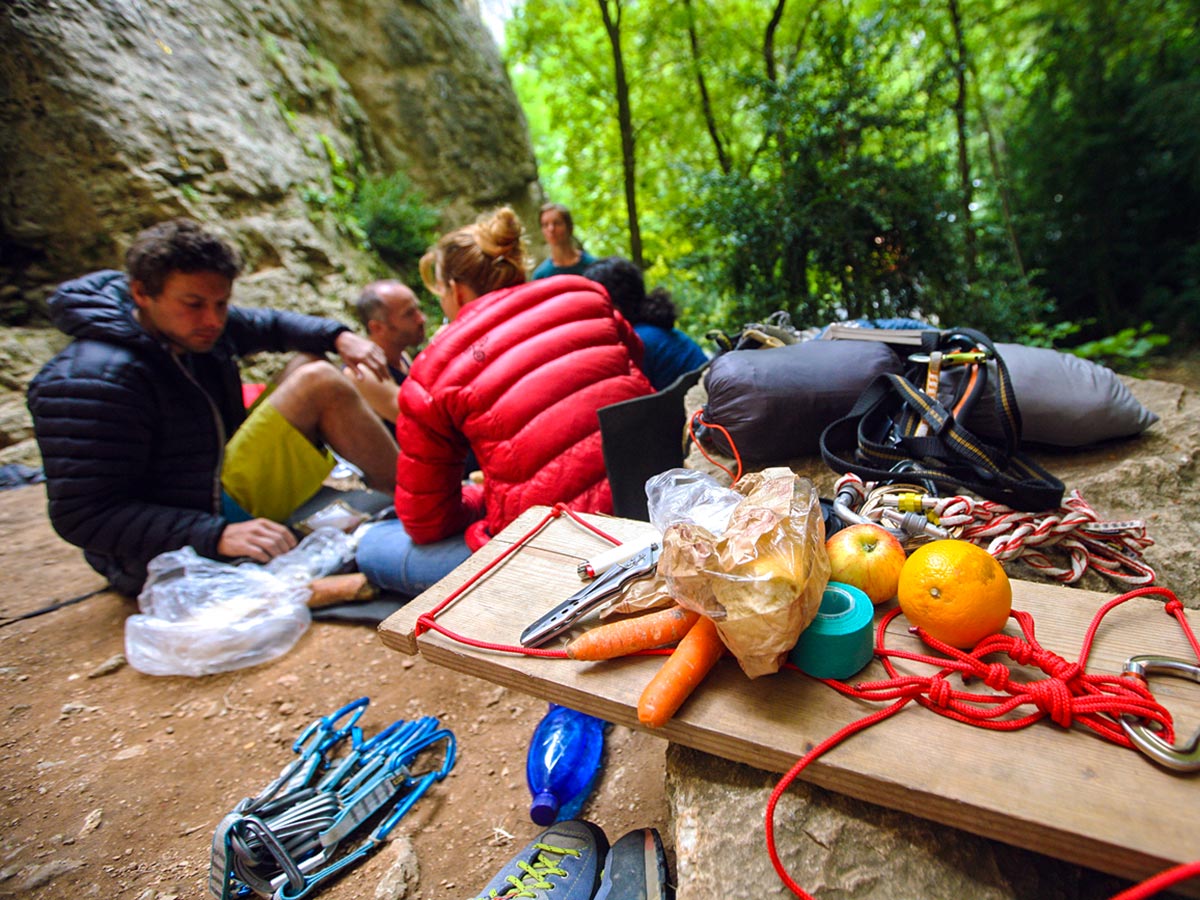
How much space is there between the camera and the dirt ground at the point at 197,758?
158 centimetres

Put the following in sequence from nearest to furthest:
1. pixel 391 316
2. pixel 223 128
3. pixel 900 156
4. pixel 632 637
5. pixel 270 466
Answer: pixel 632 637, pixel 270 466, pixel 391 316, pixel 900 156, pixel 223 128

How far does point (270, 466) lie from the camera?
118 inches

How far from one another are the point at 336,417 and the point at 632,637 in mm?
2638

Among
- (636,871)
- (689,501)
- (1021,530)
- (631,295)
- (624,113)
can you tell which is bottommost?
(636,871)

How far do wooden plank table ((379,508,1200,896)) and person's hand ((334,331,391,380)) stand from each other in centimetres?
249

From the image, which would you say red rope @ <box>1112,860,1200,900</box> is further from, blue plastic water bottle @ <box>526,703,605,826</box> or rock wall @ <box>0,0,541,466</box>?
rock wall @ <box>0,0,541,466</box>

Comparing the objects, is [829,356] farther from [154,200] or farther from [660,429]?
[154,200]

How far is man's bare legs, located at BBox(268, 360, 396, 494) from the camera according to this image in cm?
306

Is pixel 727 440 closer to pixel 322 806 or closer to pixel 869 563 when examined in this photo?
pixel 869 563

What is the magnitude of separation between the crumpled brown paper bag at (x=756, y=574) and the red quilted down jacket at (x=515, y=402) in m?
1.00

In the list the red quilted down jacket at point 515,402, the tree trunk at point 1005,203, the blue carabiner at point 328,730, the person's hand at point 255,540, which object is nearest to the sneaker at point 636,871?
the red quilted down jacket at point 515,402

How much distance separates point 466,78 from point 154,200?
6.67 m

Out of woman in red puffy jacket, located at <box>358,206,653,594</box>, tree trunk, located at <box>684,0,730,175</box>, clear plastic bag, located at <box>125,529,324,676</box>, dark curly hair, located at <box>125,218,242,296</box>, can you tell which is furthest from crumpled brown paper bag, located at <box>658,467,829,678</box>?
tree trunk, located at <box>684,0,730,175</box>

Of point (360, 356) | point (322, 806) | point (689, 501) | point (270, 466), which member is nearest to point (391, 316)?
point (360, 356)
